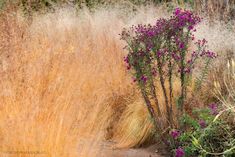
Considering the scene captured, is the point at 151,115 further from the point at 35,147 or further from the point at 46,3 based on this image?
the point at 46,3

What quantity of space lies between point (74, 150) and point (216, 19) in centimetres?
486

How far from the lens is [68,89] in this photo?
18.4 ft

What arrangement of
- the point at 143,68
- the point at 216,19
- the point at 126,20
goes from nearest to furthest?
the point at 143,68
the point at 216,19
the point at 126,20

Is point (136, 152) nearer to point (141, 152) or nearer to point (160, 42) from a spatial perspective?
point (141, 152)

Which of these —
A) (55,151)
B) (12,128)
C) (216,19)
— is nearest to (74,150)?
(55,151)

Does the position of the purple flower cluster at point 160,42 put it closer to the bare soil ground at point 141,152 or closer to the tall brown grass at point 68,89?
the tall brown grass at point 68,89

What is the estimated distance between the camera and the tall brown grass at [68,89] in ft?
15.2

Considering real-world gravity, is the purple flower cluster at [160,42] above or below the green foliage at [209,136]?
above

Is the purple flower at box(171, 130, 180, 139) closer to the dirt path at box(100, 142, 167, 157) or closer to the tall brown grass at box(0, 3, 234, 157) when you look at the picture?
the dirt path at box(100, 142, 167, 157)

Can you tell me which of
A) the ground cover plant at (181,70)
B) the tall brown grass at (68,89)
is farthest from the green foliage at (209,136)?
the tall brown grass at (68,89)

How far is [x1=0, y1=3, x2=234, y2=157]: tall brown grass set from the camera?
463cm

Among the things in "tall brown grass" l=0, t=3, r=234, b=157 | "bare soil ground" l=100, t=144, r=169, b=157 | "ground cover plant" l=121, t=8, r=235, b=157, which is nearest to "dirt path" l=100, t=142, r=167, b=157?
"bare soil ground" l=100, t=144, r=169, b=157

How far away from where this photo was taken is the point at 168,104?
A: 249 inches

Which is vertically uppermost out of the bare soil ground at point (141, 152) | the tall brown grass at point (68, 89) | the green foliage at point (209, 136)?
the tall brown grass at point (68, 89)
